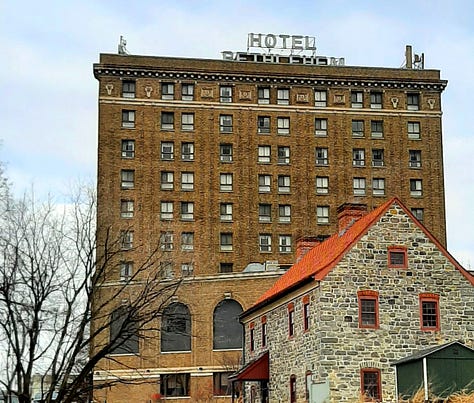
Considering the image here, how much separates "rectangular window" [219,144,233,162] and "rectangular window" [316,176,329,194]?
320 inches

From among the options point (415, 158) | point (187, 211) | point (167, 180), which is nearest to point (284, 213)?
point (187, 211)

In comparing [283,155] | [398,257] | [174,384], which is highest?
[283,155]

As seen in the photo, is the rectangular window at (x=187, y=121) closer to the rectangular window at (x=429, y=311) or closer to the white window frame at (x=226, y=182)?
the white window frame at (x=226, y=182)

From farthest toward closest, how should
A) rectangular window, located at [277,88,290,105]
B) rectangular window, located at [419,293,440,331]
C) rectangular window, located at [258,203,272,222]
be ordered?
rectangular window, located at [277,88,290,105] → rectangular window, located at [258,203,272,222] → rectangular window, located at [419,293,440,331]

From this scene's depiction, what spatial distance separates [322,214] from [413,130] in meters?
12.1

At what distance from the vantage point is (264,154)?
89.4m

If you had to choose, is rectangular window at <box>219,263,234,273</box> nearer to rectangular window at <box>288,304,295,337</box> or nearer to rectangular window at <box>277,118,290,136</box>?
rectangular window at <box>277,118,290,136</box>

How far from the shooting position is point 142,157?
287ft

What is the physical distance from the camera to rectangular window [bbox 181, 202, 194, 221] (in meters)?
86.8

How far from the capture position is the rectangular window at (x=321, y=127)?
90750 mm

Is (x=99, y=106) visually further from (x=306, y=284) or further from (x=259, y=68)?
(x=306, y=284)

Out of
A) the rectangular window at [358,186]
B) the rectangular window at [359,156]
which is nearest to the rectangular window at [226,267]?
the rectangular window at [358,186]

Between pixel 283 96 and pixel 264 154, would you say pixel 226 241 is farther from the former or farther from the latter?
pixel 283 96

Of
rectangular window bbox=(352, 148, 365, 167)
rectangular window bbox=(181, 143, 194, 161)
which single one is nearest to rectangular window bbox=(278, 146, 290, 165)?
rectangular window bbox=(352, 148, 365, 167)
